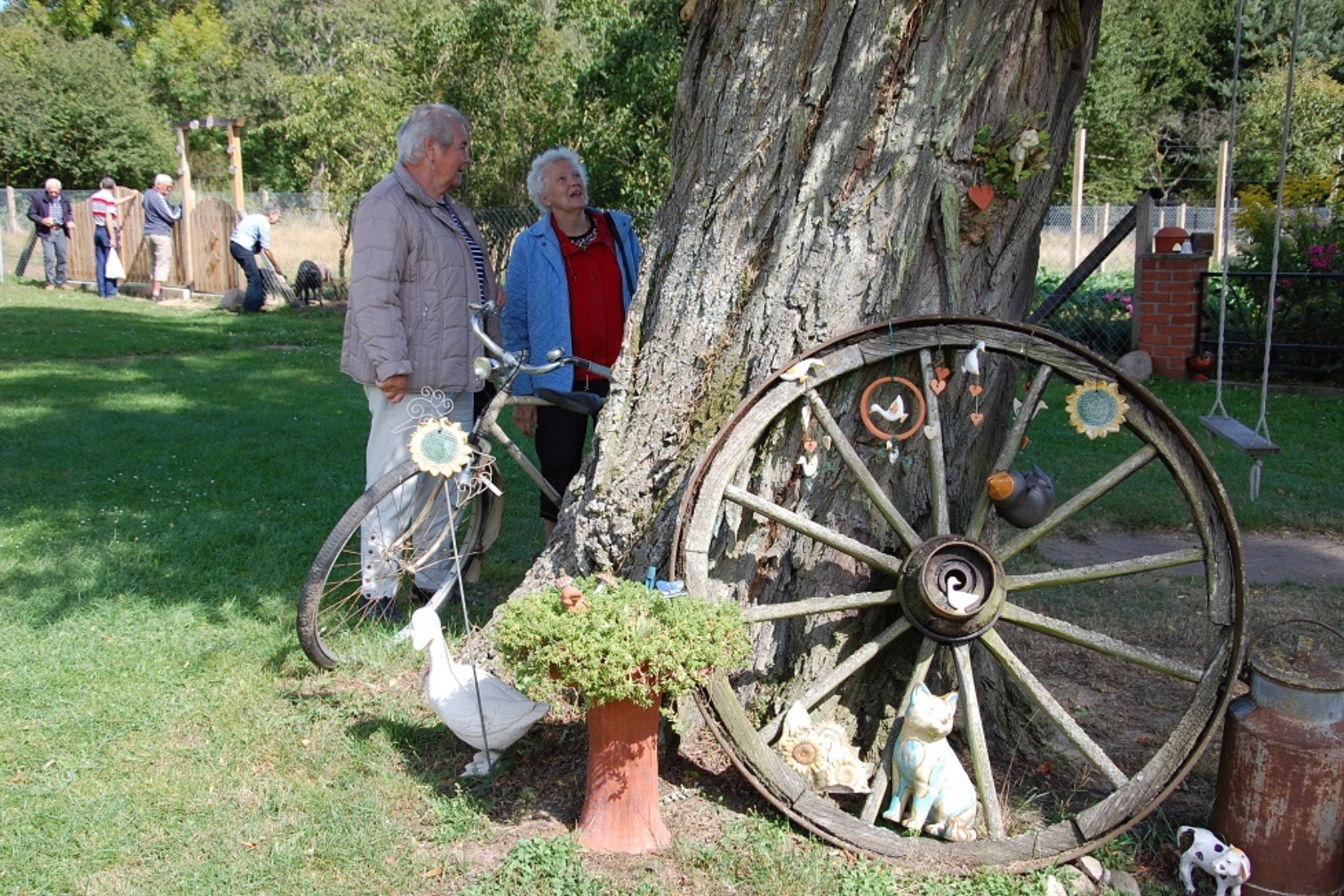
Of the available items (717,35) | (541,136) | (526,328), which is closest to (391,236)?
(526,328)

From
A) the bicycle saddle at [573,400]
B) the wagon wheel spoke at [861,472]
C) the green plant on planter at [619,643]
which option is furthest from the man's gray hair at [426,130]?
the green plant on planter at [619,643]

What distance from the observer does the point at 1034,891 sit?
2.94 meters

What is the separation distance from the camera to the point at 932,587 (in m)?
3.12

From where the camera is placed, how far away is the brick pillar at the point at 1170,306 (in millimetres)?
10438

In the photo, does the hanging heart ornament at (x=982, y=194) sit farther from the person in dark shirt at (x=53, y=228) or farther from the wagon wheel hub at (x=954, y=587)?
the person in dark shirt at (x=53, y=228)

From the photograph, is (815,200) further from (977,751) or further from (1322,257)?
(1322,257)

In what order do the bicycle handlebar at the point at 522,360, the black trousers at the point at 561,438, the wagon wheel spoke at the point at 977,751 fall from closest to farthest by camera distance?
the wagon wheel spoke at the point at 977,751, the bicycle handlebar at the point at 522,360, the black trousers at the point at 561,438

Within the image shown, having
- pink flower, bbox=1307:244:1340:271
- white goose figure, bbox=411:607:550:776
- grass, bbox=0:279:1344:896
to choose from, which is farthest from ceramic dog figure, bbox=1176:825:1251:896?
pink flower, bbox=1307:244:1340:271

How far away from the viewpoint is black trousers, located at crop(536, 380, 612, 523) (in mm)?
4766

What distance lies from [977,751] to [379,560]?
7.81 ft

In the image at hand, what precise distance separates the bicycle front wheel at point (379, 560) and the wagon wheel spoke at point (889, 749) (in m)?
1.62

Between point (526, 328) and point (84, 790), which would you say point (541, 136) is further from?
point (84, 790)

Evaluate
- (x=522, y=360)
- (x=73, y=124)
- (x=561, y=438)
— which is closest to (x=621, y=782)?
(x=522, y=360)

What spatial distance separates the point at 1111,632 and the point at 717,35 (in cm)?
289
